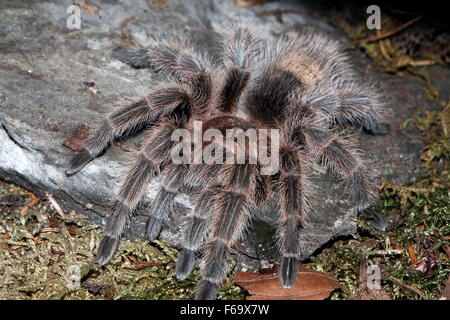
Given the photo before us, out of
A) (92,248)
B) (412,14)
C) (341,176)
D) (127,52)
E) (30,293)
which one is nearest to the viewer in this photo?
(30,293)

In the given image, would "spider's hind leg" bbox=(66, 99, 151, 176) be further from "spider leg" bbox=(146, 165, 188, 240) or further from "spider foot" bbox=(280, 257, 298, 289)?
"spider foot" bbox=(280, 257, 298, 289)

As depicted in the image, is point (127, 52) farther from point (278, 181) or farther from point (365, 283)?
point (365, 283)

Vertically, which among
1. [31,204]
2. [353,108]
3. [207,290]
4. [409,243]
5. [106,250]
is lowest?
[207,290]

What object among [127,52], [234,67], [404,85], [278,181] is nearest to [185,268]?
[278,181]

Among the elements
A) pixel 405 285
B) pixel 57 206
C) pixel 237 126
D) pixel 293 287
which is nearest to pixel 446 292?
pixel 405 285

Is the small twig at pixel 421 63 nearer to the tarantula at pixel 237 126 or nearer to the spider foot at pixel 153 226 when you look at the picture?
the tarantula at pixel 237 126

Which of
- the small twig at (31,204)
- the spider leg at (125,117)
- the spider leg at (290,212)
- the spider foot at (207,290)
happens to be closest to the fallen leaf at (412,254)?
the spider leg at (290,212)

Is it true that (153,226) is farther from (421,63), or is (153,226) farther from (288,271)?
(421,63)
